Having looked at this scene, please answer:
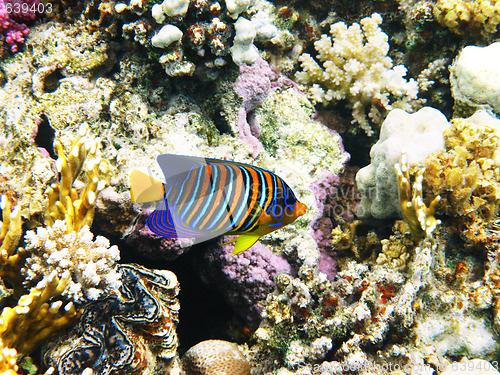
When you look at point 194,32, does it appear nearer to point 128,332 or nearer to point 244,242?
point 244,242

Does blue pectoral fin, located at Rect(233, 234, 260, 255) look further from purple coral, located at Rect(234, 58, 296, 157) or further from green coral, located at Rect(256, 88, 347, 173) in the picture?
green coral, located at Rect(256, 88, 347, 173)

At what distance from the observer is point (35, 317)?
78.6 inches

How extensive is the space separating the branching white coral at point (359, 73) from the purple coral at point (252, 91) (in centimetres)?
59

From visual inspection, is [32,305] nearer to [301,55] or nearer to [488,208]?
[488,208]

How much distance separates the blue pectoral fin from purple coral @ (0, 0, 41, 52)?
3372 millimetres

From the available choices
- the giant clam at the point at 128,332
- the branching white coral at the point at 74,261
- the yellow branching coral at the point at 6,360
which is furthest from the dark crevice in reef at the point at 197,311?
the yellow branching coral at the point at 6,360

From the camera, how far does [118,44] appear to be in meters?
3.38

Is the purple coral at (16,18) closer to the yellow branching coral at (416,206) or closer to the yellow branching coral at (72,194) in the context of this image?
the yellow branching coral at (72,194)

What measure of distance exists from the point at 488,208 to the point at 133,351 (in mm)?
3052

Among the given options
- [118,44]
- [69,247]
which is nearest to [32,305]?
[69,247]

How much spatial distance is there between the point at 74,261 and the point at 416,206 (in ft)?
8.78

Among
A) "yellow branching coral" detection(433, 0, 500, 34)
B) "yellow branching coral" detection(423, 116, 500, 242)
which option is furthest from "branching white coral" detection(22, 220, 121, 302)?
"yellow branching coral" detection(433, 0, 500, 34)

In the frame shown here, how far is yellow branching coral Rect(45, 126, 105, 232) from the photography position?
2.36 meters

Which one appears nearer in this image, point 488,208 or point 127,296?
point 127,296
